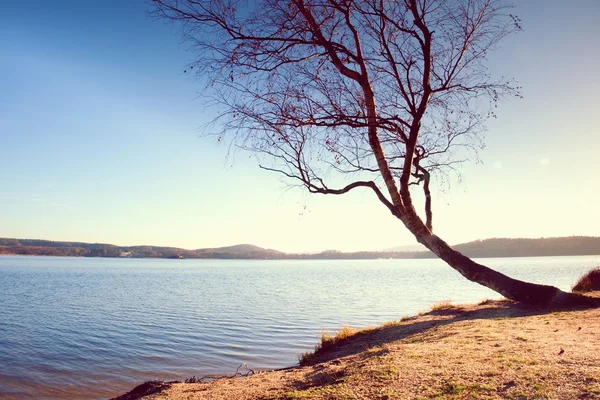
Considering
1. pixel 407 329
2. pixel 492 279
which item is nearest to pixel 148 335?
pixel 407 329

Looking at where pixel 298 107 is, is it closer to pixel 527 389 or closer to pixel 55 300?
pixel 527 389

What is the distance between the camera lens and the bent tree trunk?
11.9m

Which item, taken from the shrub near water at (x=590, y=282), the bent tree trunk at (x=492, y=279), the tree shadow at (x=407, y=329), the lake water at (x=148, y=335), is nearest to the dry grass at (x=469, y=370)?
the tree shadow at (x=407, y=329)

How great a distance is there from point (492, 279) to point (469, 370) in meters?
7.24

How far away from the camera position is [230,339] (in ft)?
61.2

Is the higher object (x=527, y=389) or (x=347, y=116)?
(x=347, y=116)

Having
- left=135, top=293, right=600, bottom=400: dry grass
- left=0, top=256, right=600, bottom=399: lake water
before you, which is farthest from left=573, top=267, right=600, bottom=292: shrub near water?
left=0, top=256, right=600, bottom=399: lake water

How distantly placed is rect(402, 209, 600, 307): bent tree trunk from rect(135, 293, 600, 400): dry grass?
180 cm

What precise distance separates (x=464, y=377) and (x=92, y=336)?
1871 centimetres

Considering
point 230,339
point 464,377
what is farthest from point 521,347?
point 230,339

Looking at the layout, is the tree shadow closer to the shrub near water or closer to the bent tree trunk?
the bent tree trunk

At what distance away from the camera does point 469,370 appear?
5.73m

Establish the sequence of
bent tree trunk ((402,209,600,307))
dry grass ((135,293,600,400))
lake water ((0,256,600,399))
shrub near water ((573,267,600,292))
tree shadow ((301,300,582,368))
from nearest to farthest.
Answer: dry grass ((135,293,600,400))
tree shadow ((301,300,582,368))
bent tree trunk ((402,209,600,307))
lake water ((0,256,600,399))
shrub near water ((573,267,600,292))

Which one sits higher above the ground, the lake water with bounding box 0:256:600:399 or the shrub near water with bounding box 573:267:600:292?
the shrub near water with bounding box 573:267:600:292
